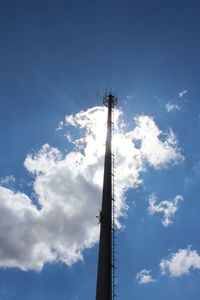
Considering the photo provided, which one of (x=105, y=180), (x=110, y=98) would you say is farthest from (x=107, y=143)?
(x=110, y=98)

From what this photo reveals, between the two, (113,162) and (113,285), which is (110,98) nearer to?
(113,162)

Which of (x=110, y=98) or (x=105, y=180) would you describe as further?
(x=110, y=98)

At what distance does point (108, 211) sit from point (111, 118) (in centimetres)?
1487

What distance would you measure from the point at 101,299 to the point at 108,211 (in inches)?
360

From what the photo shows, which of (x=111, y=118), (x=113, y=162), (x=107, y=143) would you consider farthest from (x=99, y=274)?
(x=111, y=118)

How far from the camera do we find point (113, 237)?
104 feet

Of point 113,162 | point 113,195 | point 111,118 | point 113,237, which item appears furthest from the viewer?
point 111,118

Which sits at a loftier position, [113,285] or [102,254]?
[102,254]

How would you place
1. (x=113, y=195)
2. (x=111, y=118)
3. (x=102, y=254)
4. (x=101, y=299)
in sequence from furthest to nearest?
(x=111, y=118)
(x=113, y=195)
(x=102, y=254)
(x=101, y=299)

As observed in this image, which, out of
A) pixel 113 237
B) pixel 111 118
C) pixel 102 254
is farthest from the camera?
pixel 111 118

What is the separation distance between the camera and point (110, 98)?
4397cm

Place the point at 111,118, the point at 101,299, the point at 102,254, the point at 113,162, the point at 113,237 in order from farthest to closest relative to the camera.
→ the point at 111,118 → the point at 113,162 → the point at 113,237 → the point at 102,254 → the point at 101,299

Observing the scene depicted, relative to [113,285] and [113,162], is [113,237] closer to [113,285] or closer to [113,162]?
[113,285]

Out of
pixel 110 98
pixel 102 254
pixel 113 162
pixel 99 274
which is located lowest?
pixel 99 274
